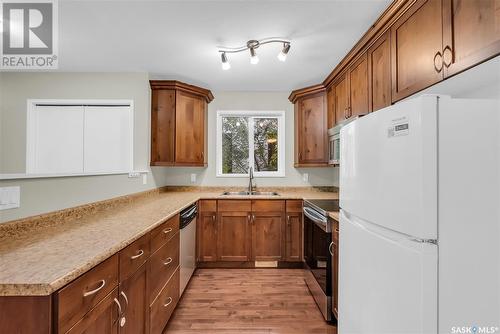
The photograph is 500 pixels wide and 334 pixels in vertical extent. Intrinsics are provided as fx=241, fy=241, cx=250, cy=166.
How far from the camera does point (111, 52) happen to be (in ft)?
7.83

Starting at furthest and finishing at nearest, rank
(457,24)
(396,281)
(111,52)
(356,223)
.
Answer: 1. (111,52)
2. (356,223)
3. (457,24)
4. (396,281)

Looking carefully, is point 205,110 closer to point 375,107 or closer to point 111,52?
point 111,52

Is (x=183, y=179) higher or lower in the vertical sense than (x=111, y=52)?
lower

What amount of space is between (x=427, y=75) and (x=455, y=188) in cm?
81

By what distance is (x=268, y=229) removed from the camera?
9.81ft

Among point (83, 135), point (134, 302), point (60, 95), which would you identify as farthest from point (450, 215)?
point (60, 95)

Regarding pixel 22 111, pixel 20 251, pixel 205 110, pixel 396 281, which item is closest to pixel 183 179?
pixel 205 110

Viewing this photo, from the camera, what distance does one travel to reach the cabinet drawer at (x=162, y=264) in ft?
5.04

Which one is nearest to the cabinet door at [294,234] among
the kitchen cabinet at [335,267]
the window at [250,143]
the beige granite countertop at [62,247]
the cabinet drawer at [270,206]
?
the cabinet drawer at [270,206]

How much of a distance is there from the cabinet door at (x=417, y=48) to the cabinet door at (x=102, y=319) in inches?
76.8

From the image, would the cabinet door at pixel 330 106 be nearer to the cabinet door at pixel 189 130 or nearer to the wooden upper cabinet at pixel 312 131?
the wooden upper cabinet at pixel 312 131

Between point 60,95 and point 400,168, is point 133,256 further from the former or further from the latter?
point 60,95

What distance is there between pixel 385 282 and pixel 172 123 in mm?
2758

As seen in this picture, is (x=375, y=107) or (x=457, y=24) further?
(x=375, y=107)
